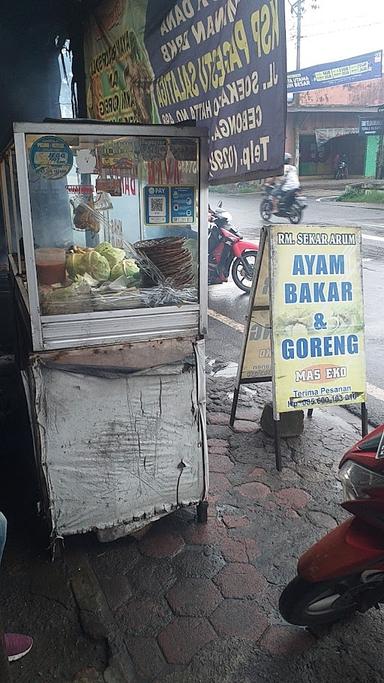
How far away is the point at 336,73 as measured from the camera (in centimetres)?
2633

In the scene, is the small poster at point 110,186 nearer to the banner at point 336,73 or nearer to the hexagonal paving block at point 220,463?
the hexagonal paving block at point 220,463

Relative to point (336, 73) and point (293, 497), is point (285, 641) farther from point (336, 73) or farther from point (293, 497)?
point (336, 73)

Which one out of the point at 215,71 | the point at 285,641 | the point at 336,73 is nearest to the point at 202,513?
the point at 285,641

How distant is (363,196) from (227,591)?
2217 cm

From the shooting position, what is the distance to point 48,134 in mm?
2055

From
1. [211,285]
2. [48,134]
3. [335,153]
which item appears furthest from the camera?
[335,153]

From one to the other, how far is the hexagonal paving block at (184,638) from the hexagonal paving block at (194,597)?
47mm

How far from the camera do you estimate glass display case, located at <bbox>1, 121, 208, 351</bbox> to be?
215 centimetres

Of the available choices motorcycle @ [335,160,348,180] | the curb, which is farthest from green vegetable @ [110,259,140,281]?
motorcycle @ [335,160,348,180]

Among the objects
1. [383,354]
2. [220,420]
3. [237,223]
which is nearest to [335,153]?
[237,223]

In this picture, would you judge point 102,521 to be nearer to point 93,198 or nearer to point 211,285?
point 93,198

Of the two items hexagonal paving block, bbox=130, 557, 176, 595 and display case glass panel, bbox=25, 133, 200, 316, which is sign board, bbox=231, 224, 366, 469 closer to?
display case glass panel, bbox=25, 133, 200, 316

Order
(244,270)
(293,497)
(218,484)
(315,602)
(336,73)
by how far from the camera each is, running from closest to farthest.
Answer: (315,602) < (293,497) < (218,484) < (244,270) < (336,73)

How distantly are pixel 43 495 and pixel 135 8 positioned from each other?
2.75 meters
